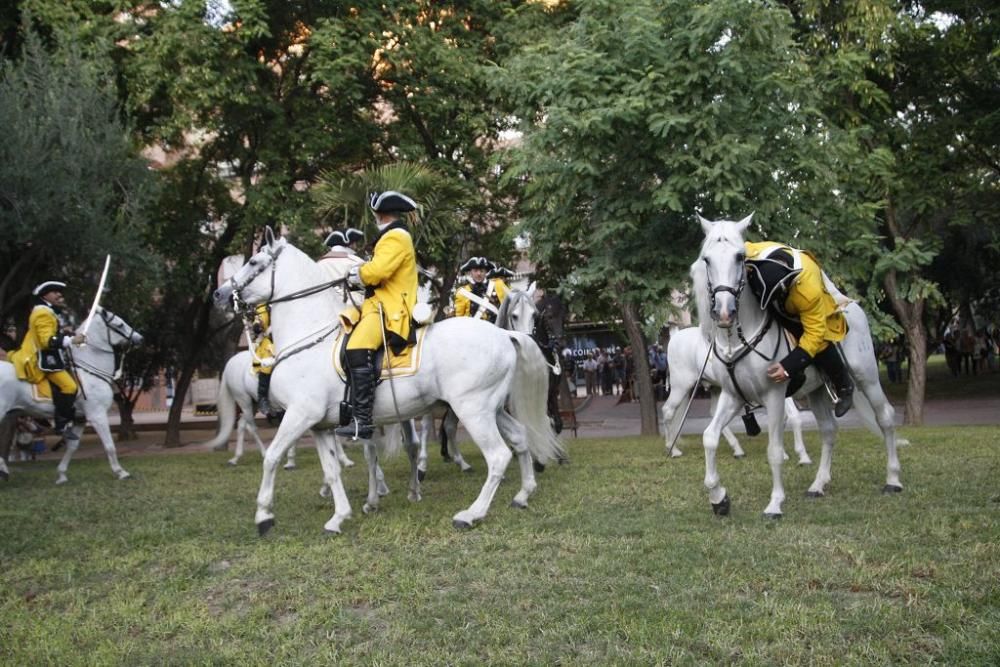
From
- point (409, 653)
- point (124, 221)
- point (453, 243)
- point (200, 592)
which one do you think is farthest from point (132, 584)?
point (453, 243)

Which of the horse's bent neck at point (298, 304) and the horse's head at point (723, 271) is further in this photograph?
the horse's bent neck at point (298, 304)

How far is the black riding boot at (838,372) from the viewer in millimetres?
8812

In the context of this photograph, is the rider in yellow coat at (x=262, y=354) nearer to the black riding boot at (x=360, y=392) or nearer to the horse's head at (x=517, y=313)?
the black riding boot at (x=360, y=392)

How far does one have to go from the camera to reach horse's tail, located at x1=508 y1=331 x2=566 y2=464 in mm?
10219

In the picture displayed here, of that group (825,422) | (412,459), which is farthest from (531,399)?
(825,422)

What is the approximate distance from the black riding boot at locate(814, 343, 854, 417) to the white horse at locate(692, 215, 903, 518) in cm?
20

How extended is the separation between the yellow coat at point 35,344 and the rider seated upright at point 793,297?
1034 centimetres

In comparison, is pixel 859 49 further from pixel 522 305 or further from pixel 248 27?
pixel 248 27

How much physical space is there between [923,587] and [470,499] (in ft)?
17.9

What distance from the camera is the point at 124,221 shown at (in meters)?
18.5

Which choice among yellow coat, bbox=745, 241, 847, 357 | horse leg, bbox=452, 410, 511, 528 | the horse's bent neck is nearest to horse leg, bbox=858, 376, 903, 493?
yellow coat, bbox=745, 241, 847, 357

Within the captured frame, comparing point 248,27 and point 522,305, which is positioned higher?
point 248,27

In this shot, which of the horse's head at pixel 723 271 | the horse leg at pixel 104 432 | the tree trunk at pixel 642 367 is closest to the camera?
the horse's head at pixel 723 271

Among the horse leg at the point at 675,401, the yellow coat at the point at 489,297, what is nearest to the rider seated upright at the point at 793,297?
the yellow coat at the point at 489,297
